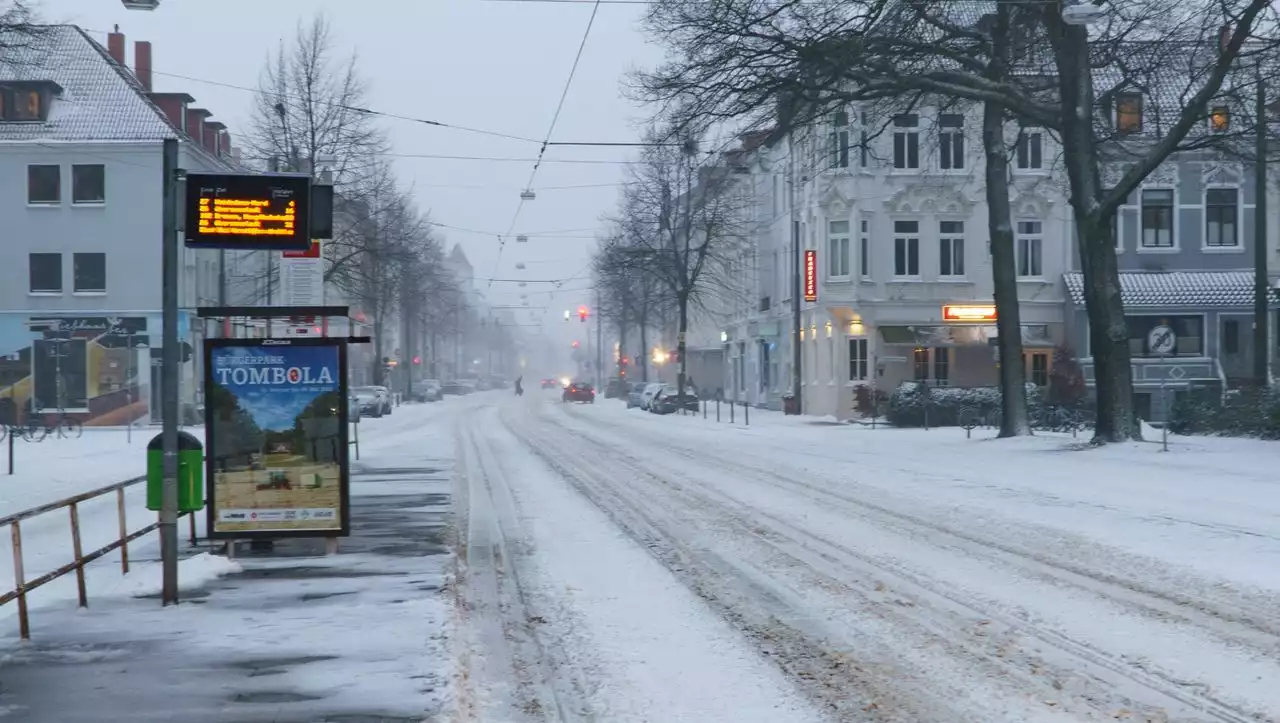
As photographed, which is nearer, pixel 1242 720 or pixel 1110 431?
pixel 1242 720

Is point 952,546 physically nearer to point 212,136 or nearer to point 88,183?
point 88,183

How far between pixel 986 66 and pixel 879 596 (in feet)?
65.0

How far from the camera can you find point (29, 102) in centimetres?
5372

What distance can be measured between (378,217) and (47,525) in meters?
37.3

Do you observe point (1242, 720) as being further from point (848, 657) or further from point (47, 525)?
point (47, 525)

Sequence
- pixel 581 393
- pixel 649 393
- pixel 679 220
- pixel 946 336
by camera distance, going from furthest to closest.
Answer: pixel 581 393 → pixel 649 393 → pixel 679 220 → pixel 946 336

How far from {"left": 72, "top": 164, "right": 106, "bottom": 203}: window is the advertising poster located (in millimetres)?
43672

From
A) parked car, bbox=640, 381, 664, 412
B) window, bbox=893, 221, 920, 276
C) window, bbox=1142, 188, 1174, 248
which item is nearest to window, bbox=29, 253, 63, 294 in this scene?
parked car, bbox=640, 381, 664, 412

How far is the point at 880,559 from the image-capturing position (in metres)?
13.7

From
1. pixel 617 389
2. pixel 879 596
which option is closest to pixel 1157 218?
pixel 879 596

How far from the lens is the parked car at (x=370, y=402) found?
6438cm

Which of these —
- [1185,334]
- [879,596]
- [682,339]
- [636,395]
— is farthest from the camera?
[636,395]

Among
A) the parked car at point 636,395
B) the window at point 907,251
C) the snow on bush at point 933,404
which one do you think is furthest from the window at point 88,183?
the parked car at point 636,395

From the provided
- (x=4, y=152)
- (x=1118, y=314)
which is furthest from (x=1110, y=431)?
(x=4, y=152)
